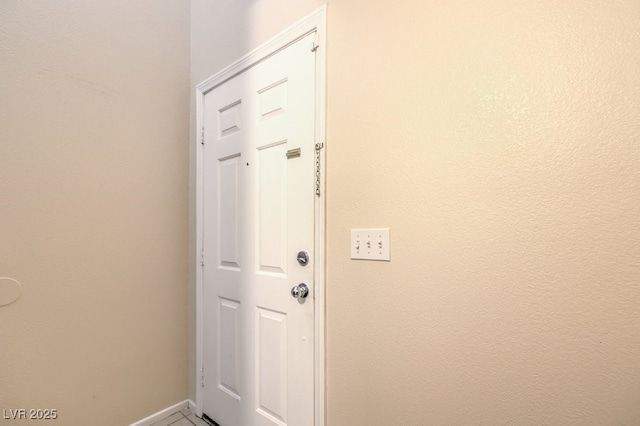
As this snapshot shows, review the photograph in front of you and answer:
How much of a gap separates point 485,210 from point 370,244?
39 centimetres

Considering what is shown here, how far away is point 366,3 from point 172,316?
77.5 inches

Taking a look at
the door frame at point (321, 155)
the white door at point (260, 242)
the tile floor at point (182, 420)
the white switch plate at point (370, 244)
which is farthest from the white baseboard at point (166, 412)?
the white switch plate at point (370, 244)

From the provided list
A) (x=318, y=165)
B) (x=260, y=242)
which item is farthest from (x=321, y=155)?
(x=260, y=242)

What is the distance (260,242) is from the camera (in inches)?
57.7

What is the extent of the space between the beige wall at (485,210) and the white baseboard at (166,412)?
119 cm

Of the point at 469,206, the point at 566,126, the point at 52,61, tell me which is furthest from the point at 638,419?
the point at 52,61

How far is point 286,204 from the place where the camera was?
1354mm

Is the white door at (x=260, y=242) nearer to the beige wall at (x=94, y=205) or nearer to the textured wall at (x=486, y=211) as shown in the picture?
the textured wall at (x=486, y=211)

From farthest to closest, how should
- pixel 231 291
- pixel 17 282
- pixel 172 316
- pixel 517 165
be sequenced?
pixel 172 316 < pixel 231 291 < pixel 17 282 < pixel 517 165

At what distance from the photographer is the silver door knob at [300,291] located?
125 centimetres

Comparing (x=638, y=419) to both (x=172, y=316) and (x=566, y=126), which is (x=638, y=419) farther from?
(x=172, y=316)

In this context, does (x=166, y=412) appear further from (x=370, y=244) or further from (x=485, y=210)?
(x=485, y=210)

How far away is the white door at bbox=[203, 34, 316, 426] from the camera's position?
1.28m

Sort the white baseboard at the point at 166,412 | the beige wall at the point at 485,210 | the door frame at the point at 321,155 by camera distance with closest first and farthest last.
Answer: the beige wall at the point at 485,210 < the door frame at the point at 321,155 < the white baseboard at the point at 166,412
